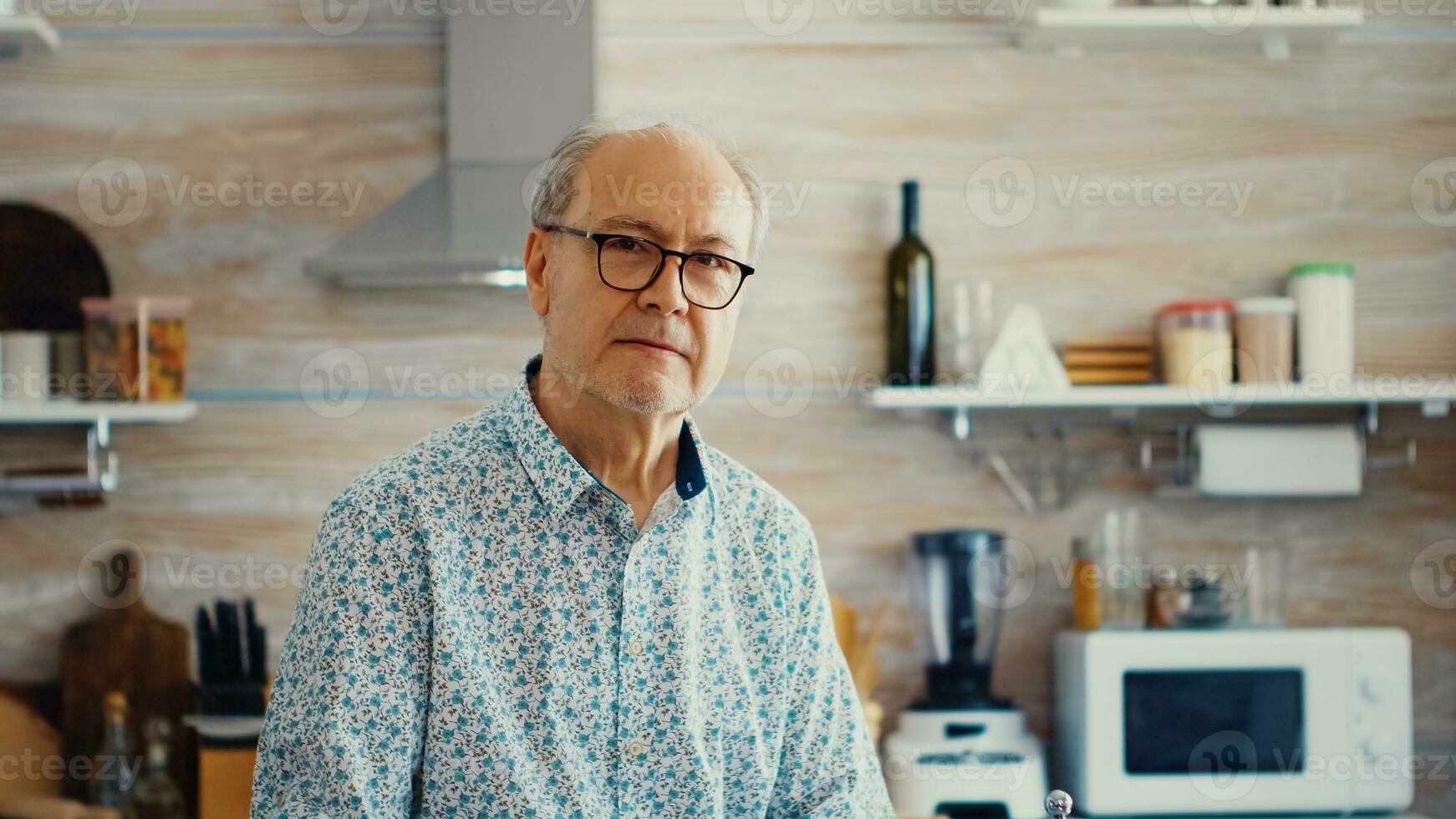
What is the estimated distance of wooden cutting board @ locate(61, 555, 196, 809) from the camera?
8.02 feet

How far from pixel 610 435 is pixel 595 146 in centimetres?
29

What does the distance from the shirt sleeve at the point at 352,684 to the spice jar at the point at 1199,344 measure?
1.75 m

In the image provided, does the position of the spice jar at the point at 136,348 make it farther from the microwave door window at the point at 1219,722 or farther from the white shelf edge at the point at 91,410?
the microwave door window at the point at 1219,722

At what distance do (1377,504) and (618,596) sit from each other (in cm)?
197

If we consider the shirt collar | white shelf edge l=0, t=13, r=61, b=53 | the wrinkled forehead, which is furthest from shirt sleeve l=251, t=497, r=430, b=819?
white shelf edge l=0, t=13, r=61, b=53

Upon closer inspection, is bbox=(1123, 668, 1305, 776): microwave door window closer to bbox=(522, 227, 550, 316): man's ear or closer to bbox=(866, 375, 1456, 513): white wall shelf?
bbox=(866, 375, 1456, 513): white wall shelf

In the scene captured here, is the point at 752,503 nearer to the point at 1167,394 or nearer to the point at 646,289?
the point at 646,289

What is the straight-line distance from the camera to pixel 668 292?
50.1 inches

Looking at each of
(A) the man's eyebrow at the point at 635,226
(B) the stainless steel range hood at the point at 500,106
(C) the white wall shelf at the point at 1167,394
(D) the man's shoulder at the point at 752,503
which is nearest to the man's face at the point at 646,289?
(A) the man's eyebrow at the point at 635,226

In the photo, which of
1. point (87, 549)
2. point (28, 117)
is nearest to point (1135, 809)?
point (87, 549)

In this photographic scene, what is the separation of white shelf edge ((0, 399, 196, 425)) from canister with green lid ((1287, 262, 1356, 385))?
2.09 m

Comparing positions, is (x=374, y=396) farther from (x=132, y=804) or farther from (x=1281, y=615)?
(x=1281, y=615)

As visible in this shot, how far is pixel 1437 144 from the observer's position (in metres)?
2.69

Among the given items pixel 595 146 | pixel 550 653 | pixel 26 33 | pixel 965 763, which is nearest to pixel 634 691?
pixel 550 653
